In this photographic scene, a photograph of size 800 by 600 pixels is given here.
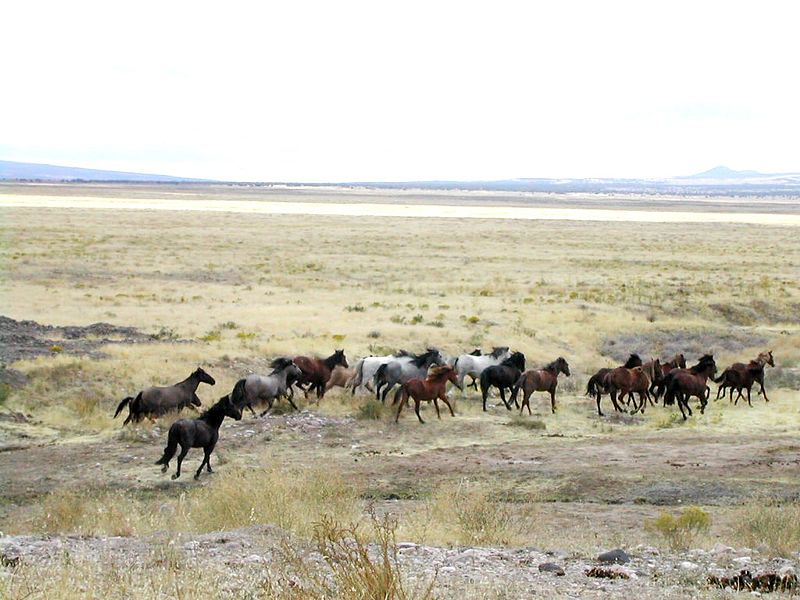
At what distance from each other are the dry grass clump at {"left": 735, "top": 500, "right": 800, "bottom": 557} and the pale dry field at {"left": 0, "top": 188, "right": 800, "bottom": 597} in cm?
14

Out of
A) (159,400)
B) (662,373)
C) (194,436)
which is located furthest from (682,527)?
(662,373)

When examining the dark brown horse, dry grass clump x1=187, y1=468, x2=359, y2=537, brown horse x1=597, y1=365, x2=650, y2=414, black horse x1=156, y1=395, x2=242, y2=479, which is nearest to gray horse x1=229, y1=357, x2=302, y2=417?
black horse x1=156, y1=395, x2=242, y2=479

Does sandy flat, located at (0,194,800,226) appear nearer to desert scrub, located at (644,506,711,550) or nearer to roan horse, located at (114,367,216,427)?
roan horse, located at (114,367,216,427)

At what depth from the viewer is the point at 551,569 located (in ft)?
25.2

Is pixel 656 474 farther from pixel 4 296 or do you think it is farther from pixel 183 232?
pixel 183 232

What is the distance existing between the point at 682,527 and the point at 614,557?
7.43 ft

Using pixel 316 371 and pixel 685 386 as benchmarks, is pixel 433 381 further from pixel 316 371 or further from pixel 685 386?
pixel 685 386

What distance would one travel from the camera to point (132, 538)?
8.62 metres

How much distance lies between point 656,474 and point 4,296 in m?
27.6

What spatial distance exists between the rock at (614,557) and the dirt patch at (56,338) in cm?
1494

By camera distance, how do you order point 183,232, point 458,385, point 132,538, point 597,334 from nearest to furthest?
point 132,538, point 458,385, point 597,334, point 183,232

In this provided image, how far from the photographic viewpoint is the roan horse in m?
16.2

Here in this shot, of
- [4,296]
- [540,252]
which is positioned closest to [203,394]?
[4,296]

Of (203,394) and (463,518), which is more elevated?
(463,518)
